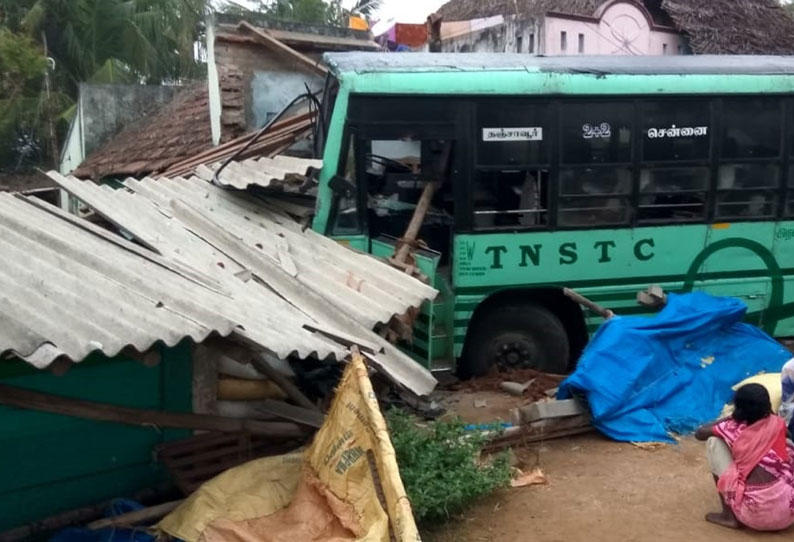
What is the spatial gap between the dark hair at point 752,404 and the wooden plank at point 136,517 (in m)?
2.87

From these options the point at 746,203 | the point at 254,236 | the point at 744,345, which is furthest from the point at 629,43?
the point at 254,236

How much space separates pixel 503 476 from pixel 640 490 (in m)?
0.93

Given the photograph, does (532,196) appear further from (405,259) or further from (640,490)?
(640,490)

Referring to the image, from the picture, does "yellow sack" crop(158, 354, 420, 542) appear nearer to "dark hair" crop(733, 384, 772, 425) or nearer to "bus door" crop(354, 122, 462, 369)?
"dark hair" crop(733, 384, 772, 425)

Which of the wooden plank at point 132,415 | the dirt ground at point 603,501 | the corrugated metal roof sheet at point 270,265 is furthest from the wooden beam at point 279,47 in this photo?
the wooden plank at point 132,415

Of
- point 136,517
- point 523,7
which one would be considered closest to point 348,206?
point 136,517

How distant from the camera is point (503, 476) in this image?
497 cm

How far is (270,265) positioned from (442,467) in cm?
161

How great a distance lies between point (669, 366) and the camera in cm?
642

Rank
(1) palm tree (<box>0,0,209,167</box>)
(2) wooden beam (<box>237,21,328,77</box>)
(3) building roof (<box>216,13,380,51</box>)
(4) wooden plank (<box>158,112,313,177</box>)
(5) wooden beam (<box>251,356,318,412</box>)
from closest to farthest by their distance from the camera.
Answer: (5) wooden beam (<box>251,356,318,412</box>) → (4) wooden plank (<box>158,112,313,177</box>) → (2) wooden beam (<box>237,21,328,77</box>) → (3) building roof (<box>216,13,380,51</box>) → (1) palm tree (<box>0,0,209,167</box>)

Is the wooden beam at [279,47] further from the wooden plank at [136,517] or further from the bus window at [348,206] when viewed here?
the wooden plank at [136,517]

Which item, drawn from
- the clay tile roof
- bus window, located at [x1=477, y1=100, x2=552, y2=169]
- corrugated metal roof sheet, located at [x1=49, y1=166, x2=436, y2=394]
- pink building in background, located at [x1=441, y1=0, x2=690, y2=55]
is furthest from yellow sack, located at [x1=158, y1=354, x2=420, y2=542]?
pink building in background, located at [x1=441, y1=0, x2=690, y2=55]

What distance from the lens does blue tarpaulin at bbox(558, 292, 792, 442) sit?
19.9ft

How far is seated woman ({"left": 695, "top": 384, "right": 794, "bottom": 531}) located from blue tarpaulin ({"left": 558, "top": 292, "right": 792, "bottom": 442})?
1427 mm
